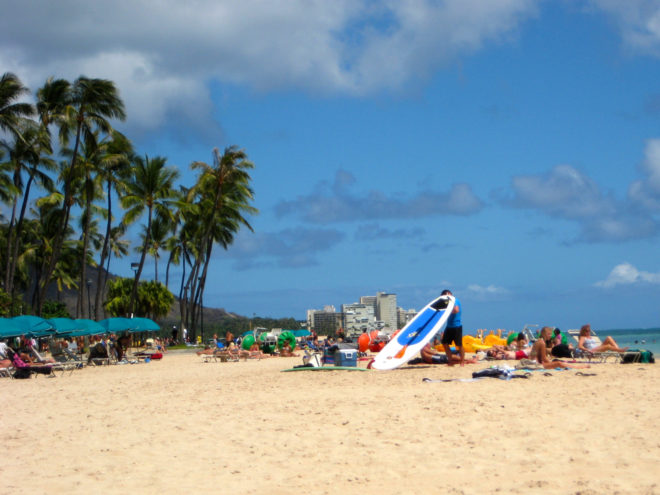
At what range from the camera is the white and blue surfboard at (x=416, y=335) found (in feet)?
45.2

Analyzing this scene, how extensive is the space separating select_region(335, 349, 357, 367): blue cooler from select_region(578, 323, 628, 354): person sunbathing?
491 centimetres

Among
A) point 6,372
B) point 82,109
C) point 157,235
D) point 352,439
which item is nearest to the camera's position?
point 352,439

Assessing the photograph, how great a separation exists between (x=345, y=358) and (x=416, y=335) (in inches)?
62.3

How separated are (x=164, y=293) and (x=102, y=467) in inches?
1685

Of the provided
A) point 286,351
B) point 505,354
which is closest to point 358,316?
point 286,351

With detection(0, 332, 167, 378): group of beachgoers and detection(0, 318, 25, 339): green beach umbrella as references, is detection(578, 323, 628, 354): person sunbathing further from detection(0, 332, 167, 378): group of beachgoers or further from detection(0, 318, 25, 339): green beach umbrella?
detection(0, 318, 25, 339): green beach umbrella

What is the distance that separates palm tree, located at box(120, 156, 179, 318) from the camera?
35.1 meters

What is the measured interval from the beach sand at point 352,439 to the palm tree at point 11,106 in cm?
1911

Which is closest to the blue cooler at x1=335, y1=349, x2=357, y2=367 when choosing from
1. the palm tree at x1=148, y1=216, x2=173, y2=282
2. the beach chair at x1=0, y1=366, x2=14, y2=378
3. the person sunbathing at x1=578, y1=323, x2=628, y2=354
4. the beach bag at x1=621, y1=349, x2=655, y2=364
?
the person sunbathing at x1=578, y1=323, x2=628, y2=354

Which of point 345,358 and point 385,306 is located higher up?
point 385,306

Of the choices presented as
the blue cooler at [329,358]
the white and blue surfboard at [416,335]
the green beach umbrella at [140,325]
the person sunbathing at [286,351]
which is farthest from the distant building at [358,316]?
the white and blue surfboard at [416,335]

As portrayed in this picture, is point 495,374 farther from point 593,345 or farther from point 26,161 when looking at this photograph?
point 26,161

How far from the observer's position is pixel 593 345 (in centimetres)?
1505

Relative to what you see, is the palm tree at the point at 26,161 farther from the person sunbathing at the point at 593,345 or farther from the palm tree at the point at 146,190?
the person sunbathing at the point at 593,345
